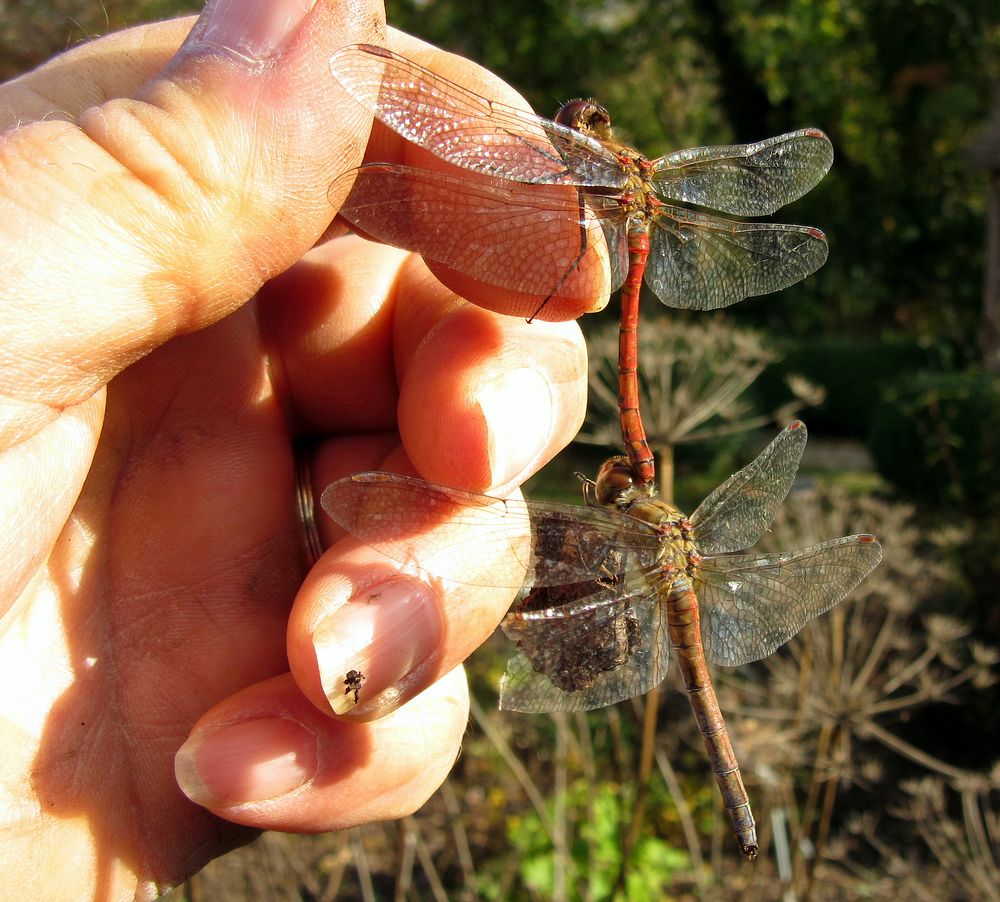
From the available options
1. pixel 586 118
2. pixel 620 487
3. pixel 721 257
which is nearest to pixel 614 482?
pixel 620 487

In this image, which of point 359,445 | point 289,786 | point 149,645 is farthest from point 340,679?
point 359,445

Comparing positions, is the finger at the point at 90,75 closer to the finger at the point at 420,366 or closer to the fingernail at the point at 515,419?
the finger at the point at 420,366

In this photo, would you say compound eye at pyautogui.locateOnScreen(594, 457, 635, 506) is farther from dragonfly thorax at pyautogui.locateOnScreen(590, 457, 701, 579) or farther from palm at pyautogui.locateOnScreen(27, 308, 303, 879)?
palm at pyautogui.locateOnScreen(27, 308, 303, 879)

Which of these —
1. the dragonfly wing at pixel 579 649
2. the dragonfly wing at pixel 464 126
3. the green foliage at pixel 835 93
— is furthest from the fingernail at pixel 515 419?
the green foliage at pixel 835 93

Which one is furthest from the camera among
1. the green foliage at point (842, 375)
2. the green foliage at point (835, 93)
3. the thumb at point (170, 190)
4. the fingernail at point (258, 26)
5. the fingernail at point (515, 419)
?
the green foliage at point (835, 93)

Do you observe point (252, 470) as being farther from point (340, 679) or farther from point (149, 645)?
point (340, 679)

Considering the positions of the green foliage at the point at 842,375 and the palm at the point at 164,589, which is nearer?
the palm at the point at 164,589

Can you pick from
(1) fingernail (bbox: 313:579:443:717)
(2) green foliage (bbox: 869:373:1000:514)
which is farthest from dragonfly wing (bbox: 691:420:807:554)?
(2) green foliage (bbox: 869:373:1000:514)
